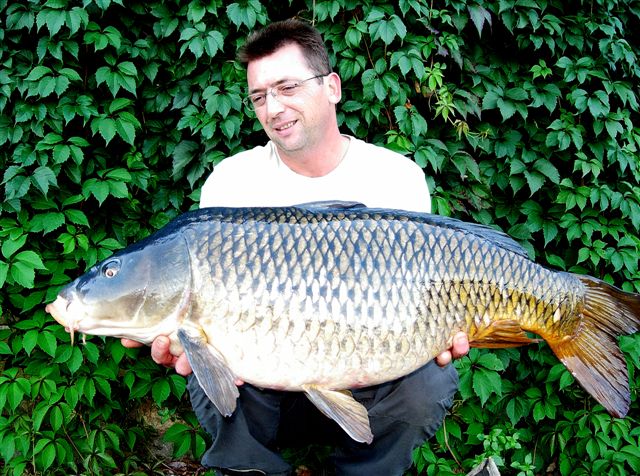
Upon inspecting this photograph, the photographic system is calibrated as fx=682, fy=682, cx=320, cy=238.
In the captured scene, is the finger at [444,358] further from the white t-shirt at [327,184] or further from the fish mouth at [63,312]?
the fish mouth at [63,312]

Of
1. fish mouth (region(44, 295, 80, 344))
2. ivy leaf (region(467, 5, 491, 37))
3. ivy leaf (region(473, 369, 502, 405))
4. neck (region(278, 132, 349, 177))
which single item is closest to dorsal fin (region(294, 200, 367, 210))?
neck (region(278, 132, 349, 177))

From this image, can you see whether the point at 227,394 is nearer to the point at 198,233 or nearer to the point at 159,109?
the point at 198,233

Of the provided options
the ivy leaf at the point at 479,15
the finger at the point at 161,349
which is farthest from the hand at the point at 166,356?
the ivy leaf at the point at 479,15

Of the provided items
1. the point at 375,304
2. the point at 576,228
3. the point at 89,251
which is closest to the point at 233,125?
the point at 89,251

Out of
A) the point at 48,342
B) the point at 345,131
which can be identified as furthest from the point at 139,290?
the point at 345,131

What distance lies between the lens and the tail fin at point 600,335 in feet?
5.94

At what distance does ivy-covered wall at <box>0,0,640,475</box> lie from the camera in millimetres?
2396

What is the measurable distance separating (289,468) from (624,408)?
3.00 ft

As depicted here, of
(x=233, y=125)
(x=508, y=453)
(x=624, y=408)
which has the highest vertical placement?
(x=233, y=125)

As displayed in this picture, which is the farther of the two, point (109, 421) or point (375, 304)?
point (109, 421)

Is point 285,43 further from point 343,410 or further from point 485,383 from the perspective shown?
point 485,383

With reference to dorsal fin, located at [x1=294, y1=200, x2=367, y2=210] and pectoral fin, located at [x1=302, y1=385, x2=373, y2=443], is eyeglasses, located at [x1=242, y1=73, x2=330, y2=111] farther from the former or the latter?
pectoral fin, located at [x1=302, y1=385, x2=373, y2=443]

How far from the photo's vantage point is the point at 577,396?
2715 mm

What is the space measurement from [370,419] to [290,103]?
3.17 feet
